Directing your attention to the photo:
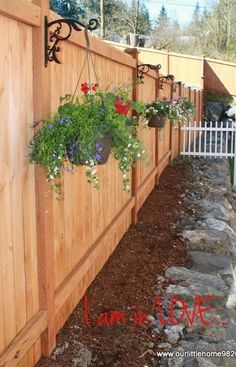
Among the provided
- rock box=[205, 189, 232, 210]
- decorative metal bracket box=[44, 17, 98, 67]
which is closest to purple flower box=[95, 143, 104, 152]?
decorative metal bracket box=[44, 17, 98, 67]

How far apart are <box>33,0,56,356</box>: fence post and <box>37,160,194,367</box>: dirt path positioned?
278 millimetres

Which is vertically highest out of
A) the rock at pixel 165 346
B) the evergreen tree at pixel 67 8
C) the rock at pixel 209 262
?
the evergreen tree at pixel 67 8

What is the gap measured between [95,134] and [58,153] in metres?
0.21

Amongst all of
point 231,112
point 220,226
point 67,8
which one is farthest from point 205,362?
point 67,8

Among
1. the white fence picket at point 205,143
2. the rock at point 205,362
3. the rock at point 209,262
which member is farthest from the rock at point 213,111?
the rock at point 205,362

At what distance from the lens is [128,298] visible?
343 centimetres

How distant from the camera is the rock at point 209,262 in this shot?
4.17 meters

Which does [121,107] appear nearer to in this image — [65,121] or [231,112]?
[65,121]

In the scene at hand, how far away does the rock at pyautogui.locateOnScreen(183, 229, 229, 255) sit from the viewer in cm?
470

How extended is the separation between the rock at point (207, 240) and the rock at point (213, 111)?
14688 millimetres

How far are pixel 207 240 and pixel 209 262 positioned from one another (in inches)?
20.7

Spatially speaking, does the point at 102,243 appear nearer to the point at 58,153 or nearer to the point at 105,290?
the point at 105,290

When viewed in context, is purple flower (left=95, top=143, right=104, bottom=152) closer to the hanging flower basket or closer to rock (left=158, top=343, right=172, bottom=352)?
rock (left=158, top=343, right=172, bottom=352)

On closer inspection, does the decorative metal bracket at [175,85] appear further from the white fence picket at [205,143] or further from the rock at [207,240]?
the rock at [207,240]
